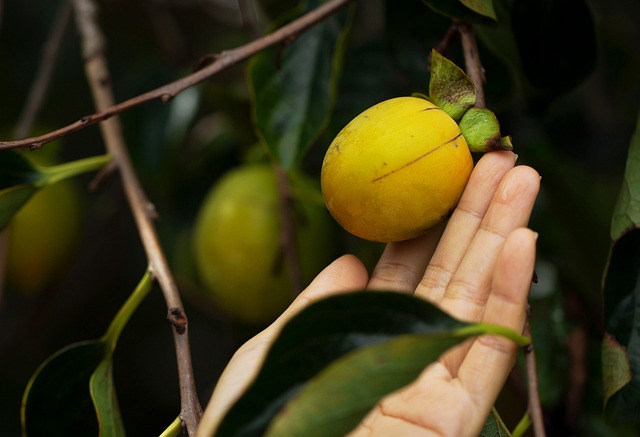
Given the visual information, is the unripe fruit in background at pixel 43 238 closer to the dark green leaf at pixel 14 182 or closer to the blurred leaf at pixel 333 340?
the dark green leaf at pixel 14 182

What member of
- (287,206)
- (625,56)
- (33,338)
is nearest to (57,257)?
→ (33,338)

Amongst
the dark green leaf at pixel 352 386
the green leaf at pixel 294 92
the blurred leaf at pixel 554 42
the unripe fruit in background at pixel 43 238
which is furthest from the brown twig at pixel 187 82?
the unripe fruit in background at pixel 43 238

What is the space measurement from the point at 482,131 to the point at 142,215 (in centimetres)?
51

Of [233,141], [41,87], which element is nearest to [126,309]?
[41,87]

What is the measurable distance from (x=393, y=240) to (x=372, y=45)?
2.23 ft

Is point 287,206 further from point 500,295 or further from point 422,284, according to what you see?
point 500,295

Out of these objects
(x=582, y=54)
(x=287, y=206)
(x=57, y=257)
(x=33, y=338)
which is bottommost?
(x=33, y=338)

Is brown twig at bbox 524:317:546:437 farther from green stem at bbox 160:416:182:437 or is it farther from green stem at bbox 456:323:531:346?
green stem at bbox 160:416:182:437

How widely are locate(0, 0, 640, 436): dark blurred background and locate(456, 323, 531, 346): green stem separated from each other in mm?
469

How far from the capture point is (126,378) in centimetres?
260

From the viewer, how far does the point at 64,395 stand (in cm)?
97

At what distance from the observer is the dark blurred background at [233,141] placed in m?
1.21

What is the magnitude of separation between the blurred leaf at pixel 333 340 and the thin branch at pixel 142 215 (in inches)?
8.5

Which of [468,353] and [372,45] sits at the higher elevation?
[372,45]
